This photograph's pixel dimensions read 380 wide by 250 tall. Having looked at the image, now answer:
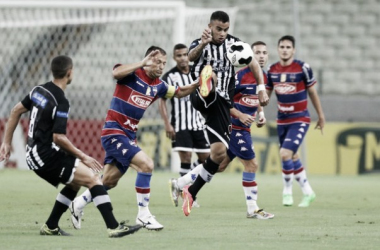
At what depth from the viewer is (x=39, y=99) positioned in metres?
7.39

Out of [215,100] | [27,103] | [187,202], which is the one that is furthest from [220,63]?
[27,103]

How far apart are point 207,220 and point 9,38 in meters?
13.1

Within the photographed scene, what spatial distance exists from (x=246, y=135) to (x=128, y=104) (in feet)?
6.67

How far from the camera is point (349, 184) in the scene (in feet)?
51.4

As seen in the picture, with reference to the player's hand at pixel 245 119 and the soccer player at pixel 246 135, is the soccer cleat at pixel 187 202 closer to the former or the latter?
the soccer player at pixel 246 135

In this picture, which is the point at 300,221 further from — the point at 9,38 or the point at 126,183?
the point at 9,38

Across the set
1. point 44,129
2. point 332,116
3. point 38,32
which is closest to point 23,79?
point 38,32

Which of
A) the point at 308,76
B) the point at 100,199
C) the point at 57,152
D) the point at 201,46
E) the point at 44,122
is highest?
the point at 201,46

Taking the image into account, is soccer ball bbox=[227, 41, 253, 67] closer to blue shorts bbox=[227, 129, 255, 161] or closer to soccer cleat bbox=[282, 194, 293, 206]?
blue shorts bbox=[227, 129, 255, 161]

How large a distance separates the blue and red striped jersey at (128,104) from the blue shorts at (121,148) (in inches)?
2.4

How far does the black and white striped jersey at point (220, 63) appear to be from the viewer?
942 centimetres

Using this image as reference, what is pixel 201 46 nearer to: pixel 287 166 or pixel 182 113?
pixel 287 166

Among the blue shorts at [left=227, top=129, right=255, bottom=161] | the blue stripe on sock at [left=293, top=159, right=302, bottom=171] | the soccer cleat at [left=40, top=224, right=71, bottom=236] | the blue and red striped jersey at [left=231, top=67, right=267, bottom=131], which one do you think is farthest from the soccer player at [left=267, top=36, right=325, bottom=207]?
the soccer cleat at [left=40, top=224, right=71, bottom=236]

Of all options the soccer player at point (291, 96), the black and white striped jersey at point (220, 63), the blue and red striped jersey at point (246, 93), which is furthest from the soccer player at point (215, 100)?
the soccer player at point (291, 96)
